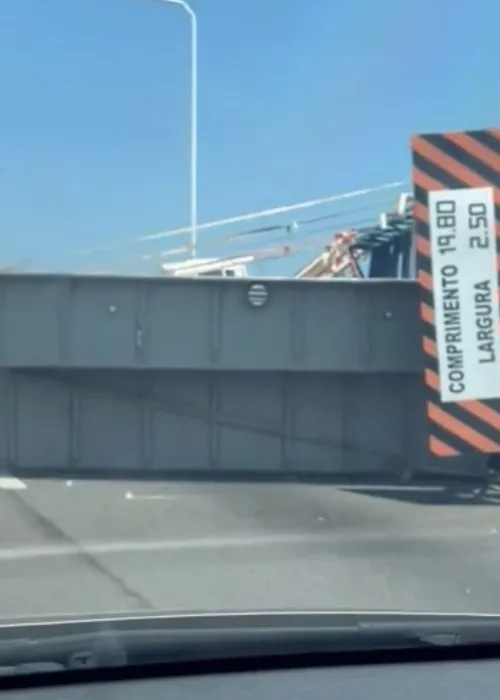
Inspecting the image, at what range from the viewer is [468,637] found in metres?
3.43

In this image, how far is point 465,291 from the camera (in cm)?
1150

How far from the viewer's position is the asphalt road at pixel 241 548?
6.84m

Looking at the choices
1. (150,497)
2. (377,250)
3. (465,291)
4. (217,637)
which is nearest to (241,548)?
(150,497)

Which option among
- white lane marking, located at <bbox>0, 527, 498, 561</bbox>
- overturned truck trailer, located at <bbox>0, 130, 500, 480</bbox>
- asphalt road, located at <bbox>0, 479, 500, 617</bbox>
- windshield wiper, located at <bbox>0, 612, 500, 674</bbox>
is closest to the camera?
windshield wiper, located at <bbox>0, 612, 500, 674</bbox>

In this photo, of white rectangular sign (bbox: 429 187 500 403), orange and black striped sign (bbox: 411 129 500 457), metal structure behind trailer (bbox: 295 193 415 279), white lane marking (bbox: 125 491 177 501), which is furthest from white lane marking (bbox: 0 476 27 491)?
metal structure behind trailer (bbox: 295 193 415 279)

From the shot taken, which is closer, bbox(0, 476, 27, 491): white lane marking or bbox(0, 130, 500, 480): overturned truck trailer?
bbox(0, 476, 27, 491): white lane marking

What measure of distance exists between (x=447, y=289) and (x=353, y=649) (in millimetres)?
8421

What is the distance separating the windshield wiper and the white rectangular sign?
797 cm

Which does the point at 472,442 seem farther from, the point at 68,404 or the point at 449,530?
the point at 68,404

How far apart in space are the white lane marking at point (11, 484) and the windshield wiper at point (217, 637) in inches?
317

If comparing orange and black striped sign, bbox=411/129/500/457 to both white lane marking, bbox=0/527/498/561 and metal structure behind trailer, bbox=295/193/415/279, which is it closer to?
white lane marking, bbox=0/527/498/561

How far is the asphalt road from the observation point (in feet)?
22.4

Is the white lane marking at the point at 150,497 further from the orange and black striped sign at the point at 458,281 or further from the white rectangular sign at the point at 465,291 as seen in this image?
the white rectangular sign at the point at 465,291

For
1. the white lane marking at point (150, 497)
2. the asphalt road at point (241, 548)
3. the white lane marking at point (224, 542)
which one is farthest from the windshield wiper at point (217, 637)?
the white lane marking at point (150, 497)
